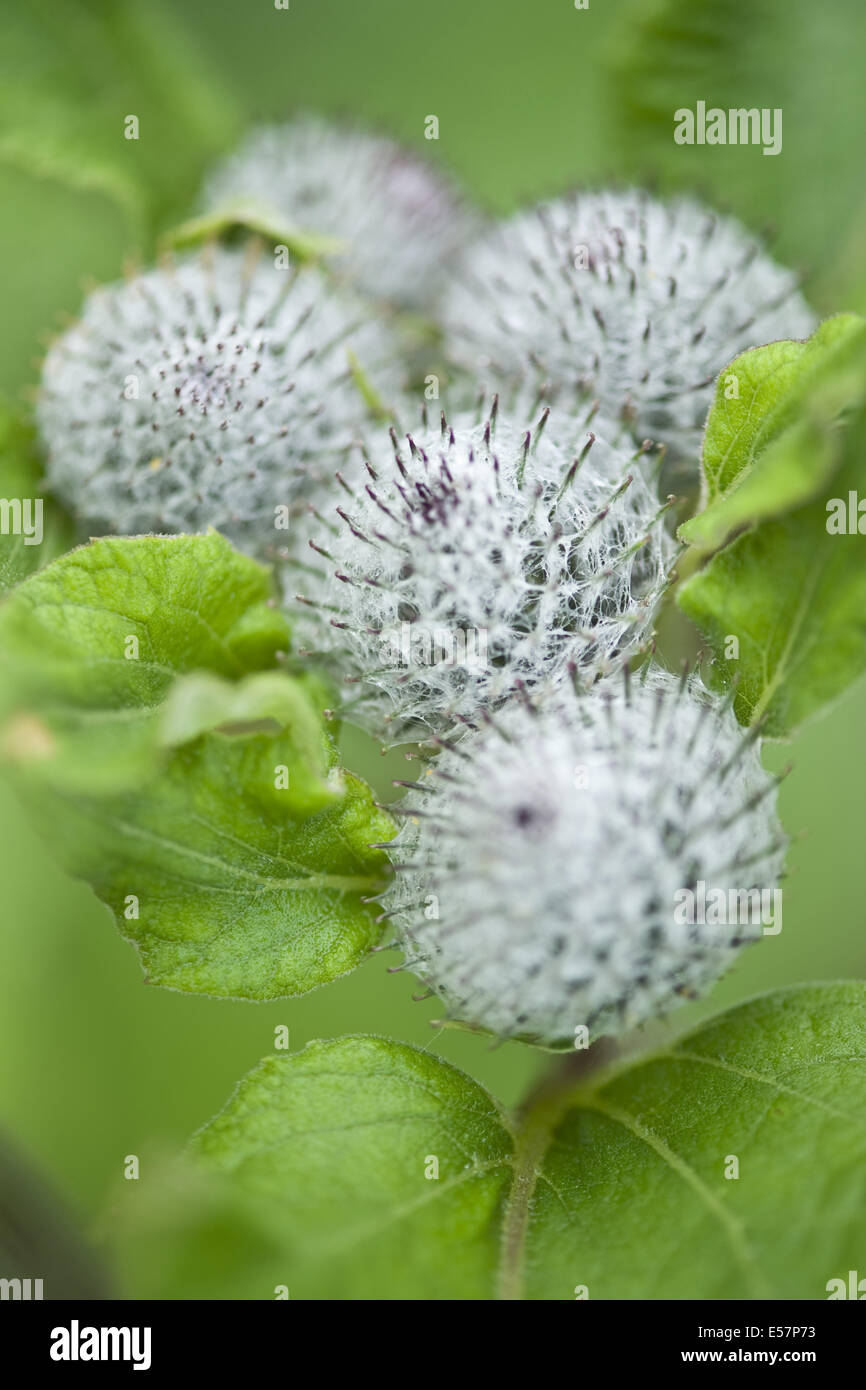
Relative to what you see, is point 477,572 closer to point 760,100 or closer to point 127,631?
point 127,631

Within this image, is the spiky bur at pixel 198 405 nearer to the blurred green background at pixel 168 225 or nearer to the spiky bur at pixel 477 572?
the spiky bur at pixel 477 572

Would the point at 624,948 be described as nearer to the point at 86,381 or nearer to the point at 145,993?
the point at 86,381

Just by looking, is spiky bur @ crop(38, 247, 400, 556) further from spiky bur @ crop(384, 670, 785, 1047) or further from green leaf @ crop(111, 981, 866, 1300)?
green leaf @ crop(111, 981, 866, 1300)

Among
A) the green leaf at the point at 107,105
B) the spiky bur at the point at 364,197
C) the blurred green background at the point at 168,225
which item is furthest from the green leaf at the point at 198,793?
the green leaf at the point at 107,105

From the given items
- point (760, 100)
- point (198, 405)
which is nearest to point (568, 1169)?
point (198, 405)
